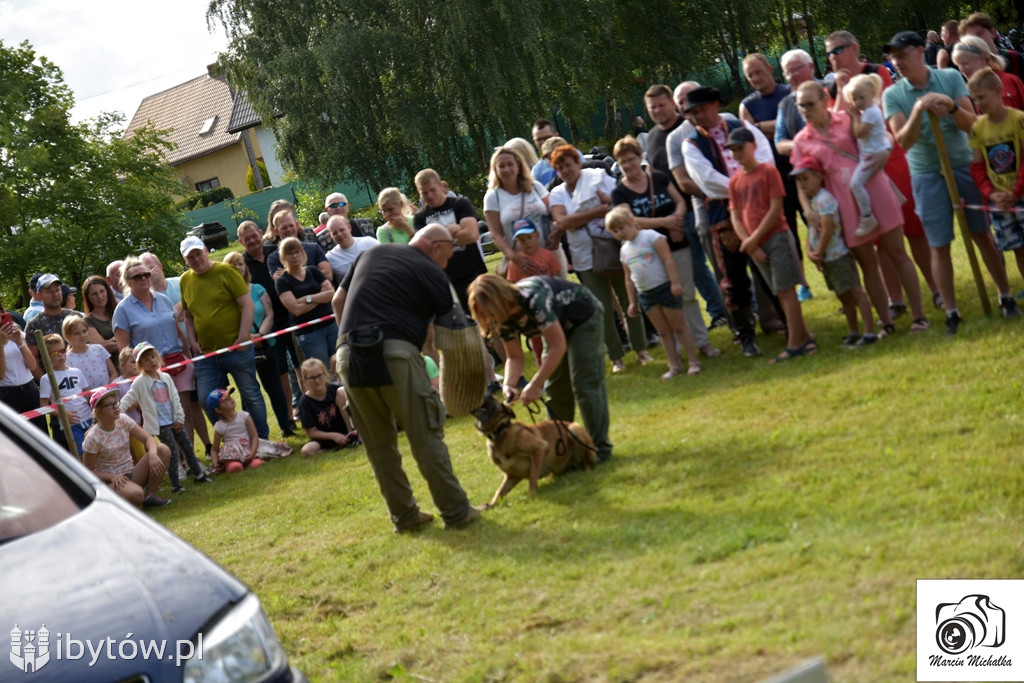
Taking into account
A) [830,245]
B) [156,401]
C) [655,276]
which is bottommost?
[830,245]

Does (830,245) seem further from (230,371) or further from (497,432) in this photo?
(230,371)

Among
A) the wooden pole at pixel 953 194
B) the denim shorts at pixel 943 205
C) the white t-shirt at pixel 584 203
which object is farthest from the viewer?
the white t-shirt at pixel 584 203

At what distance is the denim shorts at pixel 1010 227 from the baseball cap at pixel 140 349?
26.5 feet

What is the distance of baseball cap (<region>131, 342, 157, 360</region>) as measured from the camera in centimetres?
1156

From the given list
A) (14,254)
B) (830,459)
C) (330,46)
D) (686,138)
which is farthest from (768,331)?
(14,254)

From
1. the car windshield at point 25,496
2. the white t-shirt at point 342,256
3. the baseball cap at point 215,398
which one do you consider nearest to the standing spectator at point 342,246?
the white t-shirt at point 342,256

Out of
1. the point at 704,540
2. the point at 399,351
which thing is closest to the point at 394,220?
the point at 399,351

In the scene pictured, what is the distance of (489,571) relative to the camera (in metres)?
6.62

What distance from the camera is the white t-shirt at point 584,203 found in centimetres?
1151

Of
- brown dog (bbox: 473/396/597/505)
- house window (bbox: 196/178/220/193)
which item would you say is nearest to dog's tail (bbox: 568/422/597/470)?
brown dog (bbox: 473/396/597/505)

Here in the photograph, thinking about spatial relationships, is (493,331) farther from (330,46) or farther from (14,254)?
(14,254)

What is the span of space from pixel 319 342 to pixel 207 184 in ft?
202

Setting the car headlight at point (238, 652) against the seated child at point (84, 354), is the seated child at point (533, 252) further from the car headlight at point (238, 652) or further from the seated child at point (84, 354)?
the car headlight at point (238, 652)

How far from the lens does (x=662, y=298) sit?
1049cm
